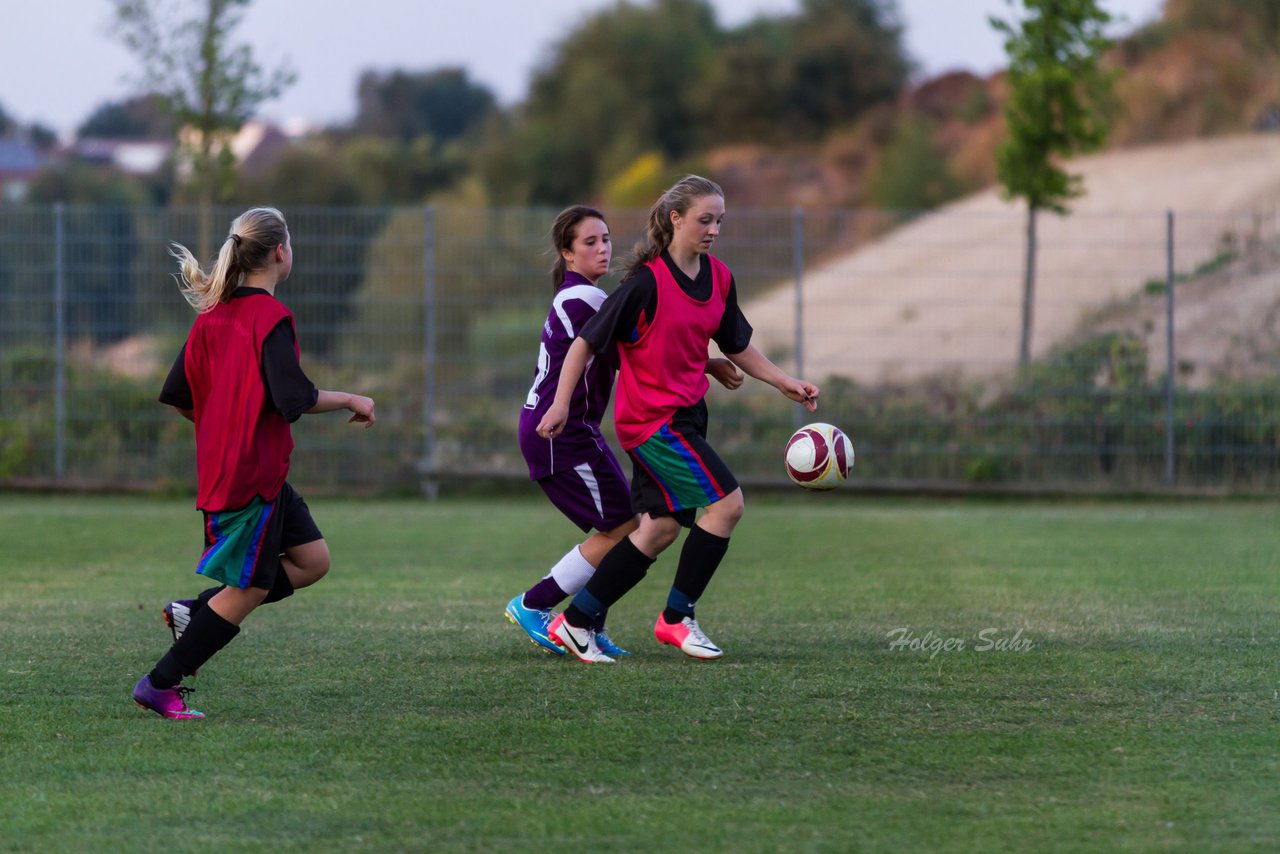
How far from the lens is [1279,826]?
3701mm

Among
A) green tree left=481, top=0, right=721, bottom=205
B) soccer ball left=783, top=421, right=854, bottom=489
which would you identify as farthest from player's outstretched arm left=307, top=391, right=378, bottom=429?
green tree left=481, top=0, right=721, bottom=205

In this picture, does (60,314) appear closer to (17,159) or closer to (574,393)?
(574,393)

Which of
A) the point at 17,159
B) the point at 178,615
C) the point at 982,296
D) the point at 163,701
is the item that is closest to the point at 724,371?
the point at 178,615

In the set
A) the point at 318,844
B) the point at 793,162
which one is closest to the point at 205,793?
the point at 318,844

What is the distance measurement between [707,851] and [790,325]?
433 inches

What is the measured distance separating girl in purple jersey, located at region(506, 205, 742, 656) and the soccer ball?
0.42 m

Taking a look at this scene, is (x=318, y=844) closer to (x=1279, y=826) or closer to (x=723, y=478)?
(x=1279, y=826)

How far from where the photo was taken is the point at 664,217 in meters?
5.98

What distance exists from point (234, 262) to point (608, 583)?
1910mm

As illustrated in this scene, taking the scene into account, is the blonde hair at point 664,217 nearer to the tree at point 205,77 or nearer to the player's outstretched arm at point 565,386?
the player's outstretched arm at point 565,386

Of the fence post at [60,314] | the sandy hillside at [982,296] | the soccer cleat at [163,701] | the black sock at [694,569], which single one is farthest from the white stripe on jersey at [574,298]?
the fence post at [60,314]

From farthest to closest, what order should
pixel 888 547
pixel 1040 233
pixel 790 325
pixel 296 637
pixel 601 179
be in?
pixel 601 179 → pixel 1040 233 → pixel 790 325 → pixel 888 547 → pixel 296 637

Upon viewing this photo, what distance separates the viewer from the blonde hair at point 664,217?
5941 mm

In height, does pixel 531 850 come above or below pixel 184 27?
below
